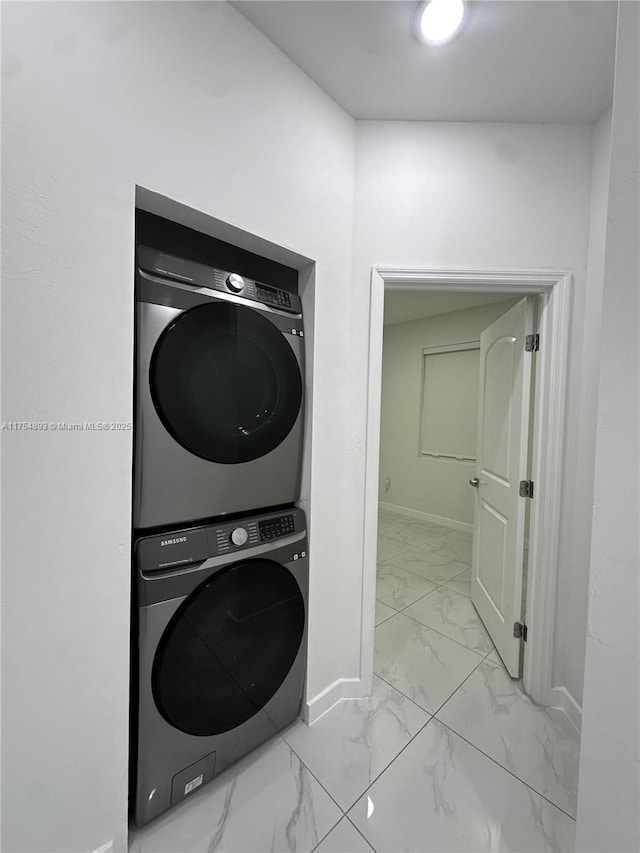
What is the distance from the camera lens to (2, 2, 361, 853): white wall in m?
0.77

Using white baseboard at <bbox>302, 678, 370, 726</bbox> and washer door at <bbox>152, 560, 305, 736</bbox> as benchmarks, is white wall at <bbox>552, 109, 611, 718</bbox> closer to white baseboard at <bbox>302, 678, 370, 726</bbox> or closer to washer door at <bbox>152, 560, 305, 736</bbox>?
white baseboard at <bbox>302, 678, 370, 726</bbox>

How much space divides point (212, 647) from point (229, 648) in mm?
72

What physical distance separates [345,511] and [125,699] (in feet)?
3.18

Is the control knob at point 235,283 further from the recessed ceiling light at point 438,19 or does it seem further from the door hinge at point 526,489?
the door hinge at point 526,489

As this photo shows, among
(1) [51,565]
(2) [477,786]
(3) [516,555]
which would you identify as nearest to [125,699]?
(1) [51,565]

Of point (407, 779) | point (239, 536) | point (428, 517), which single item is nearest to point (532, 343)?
point (239, 536)

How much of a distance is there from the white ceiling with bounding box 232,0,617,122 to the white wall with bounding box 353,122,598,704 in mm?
86

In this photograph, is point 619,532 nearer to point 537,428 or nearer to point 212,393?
point 212,393

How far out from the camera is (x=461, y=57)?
1.23 metres

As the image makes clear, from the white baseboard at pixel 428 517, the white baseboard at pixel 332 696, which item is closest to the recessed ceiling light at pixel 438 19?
the white baseboard at pixel 332 696

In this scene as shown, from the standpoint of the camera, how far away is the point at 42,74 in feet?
2.53

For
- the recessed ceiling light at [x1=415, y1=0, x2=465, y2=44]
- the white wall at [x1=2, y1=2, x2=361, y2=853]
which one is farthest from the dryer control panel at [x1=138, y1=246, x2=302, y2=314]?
the recessed ceiling light at [x1=415, y1=0, x2=465, y2=44]

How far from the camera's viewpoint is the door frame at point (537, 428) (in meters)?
1.50

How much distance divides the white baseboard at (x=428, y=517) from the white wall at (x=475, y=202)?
2.52 meters
